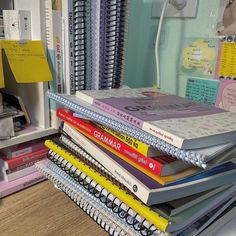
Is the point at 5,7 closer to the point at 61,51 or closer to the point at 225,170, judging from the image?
the point at 61,51

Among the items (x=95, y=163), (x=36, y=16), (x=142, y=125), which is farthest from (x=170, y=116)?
(x=36, y=16)

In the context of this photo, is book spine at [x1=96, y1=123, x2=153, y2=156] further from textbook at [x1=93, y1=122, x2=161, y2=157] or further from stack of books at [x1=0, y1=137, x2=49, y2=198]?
stack of books at [x1=0, y1=137, x2=49, y2=198]

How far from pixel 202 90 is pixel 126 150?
34 centimetres

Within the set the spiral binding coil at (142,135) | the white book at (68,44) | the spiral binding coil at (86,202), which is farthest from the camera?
the white book at (68,44)

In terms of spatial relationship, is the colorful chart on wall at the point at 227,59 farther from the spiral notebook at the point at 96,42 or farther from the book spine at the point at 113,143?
the book spine at the point at 113,143

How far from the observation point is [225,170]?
45 centimetres

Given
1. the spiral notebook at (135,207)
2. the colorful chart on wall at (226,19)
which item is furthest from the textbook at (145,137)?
the colorful chart on wall at (226,19)

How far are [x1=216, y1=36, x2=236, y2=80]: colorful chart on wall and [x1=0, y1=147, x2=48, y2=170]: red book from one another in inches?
19.1

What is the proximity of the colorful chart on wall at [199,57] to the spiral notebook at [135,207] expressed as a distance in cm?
31

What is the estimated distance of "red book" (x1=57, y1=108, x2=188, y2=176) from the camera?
405mm

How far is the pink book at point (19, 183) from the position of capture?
611 mm

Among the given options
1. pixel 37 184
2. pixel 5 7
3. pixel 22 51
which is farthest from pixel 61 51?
pixel 37 184

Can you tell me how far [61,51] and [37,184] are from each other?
33cm

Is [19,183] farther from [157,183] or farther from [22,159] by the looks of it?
[157,183]
